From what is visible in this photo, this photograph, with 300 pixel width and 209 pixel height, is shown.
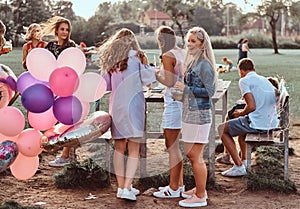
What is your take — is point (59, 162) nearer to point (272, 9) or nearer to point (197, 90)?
point (197, 90)

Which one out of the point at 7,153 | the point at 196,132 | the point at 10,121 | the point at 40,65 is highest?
the point at 40,65

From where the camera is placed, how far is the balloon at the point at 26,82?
4.31m

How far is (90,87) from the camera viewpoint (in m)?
4.31

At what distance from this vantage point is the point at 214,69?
171 inches

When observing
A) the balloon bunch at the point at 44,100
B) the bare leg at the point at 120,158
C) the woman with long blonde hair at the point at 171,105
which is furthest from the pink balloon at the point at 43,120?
the woman with long blonde hair at the point at 171,105

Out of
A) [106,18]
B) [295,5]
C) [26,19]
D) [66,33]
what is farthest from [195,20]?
[66,33]

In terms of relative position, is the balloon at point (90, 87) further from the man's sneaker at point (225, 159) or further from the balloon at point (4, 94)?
the man's sneaker at point (225, 159)

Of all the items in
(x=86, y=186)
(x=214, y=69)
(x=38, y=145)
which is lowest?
(x=86, y=186)

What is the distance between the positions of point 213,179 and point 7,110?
181 cm

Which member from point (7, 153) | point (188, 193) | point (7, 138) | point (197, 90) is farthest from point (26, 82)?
point (188, 193)

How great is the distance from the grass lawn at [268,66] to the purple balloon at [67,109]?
2.94 m

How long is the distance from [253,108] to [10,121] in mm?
2011

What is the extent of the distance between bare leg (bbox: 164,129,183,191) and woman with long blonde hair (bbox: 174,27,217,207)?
0.18 metres

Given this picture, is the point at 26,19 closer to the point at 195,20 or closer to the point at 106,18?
the point at 106,18
